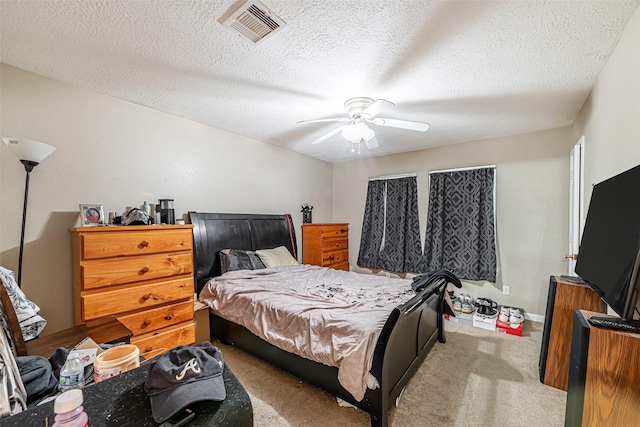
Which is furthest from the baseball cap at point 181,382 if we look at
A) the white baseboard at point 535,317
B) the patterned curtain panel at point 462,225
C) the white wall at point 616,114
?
the white baseboard at point 535,317

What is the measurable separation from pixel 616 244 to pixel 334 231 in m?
3.36

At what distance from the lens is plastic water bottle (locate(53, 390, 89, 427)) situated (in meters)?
0.55

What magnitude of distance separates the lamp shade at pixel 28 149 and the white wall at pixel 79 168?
0.32 meters

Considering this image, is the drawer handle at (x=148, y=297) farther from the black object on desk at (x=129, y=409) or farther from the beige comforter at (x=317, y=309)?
the black object on desk at (x=129, y=409)

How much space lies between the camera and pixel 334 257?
437 centimetres

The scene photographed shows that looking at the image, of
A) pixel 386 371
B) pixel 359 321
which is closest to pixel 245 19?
pixel 359 321

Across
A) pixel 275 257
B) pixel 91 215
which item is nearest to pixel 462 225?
pixel 275 257

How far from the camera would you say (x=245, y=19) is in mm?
1474

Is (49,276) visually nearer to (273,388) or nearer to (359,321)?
(273,388)

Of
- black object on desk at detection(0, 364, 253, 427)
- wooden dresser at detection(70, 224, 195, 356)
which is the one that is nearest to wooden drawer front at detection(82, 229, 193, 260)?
wooden dresser at detection(70, 224, 195, 356)

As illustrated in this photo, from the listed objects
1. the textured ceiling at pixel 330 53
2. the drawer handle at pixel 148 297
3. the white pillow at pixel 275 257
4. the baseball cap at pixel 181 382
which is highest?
the textured ceiling at pixel 330 53

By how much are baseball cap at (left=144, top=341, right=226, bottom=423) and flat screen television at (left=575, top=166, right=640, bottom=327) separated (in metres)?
1.62

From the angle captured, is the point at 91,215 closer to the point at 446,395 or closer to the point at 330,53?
the point at 330,53

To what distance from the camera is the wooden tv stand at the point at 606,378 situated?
3.36 feet
